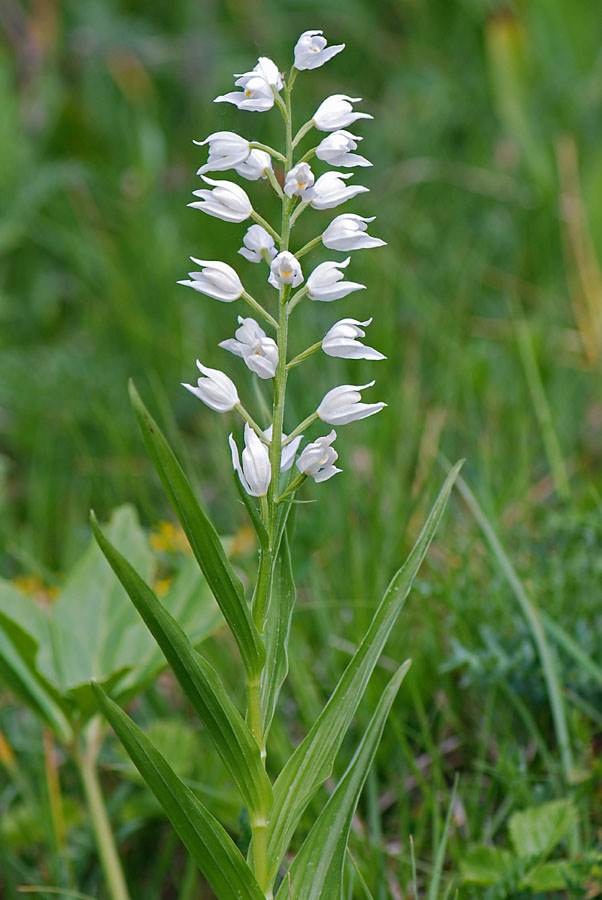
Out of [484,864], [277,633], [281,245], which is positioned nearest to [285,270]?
[281,245]

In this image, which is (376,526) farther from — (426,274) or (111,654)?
(426,274)

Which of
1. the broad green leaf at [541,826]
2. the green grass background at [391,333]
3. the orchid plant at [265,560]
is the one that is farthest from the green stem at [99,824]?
the broad green leaf at [541,826]

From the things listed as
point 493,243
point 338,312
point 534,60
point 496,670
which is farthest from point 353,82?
point 496,670

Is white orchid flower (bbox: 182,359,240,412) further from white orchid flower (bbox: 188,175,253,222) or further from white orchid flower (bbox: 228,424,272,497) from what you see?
white orchid flower (bbox: 188,175,253,222)

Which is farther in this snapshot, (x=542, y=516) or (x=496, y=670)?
(x=542, y=516)

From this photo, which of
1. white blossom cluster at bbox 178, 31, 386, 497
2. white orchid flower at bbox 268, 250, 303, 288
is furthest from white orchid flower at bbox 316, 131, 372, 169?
white orchid flower at bbox 268, 250, 303, 288

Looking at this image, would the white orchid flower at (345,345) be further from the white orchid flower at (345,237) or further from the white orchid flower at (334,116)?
the white orchid flower at (334,116)

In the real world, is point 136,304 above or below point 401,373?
above
